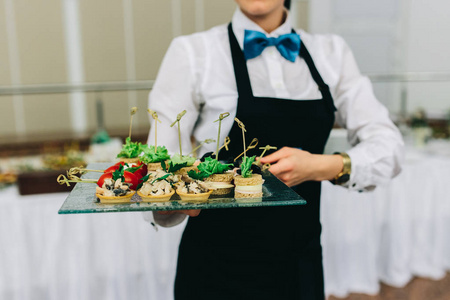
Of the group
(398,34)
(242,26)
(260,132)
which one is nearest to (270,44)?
(242,26)

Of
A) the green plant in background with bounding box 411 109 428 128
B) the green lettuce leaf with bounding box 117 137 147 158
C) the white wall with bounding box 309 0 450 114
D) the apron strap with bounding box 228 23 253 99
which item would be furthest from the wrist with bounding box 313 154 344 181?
the white wall with bounding box 309 0 450 114

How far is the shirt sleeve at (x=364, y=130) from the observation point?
1.21 meters

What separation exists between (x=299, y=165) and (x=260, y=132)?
6.8 inches

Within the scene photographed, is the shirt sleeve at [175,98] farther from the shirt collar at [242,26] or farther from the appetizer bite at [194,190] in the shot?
the appetizer bite at [194,190]

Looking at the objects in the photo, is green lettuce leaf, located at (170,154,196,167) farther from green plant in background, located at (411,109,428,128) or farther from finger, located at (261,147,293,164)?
green plant in background, located at (411,109,428,128)

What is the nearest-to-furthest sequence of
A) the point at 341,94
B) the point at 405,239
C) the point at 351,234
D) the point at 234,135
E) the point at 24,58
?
the point at 234,135
the point at 341,94
the point at 351,234
the point at 405,239
the point at 24,58

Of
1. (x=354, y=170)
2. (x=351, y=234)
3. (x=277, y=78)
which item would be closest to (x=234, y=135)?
(x=277, y=78)

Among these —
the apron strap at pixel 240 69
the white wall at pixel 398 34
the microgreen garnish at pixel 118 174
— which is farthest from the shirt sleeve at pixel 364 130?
the white wall at pixel 398 34

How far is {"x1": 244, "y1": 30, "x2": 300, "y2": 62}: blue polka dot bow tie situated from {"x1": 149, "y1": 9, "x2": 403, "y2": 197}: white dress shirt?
24mm

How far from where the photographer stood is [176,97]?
116 cm

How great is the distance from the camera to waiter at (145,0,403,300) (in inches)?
46.6

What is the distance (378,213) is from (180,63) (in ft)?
6.26

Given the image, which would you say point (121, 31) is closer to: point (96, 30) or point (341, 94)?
point (96, 30)

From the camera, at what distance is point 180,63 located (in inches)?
47.2
